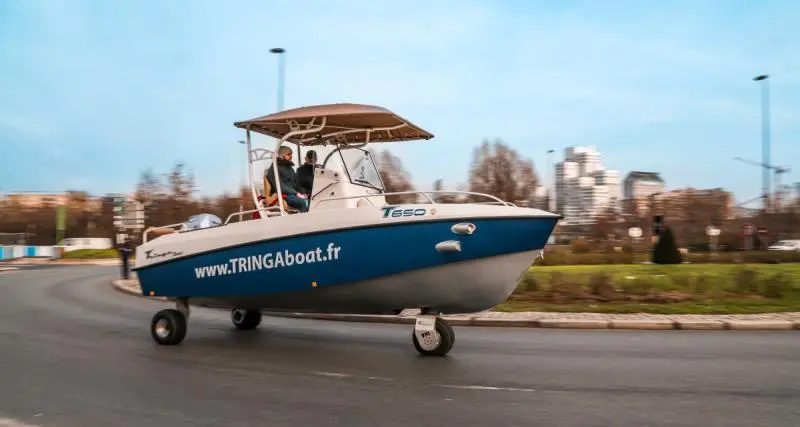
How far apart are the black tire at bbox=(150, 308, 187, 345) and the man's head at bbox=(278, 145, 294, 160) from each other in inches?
104

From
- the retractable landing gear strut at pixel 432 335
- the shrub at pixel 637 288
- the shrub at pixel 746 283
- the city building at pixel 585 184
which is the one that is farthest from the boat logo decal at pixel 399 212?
the city building at pixel 585 184

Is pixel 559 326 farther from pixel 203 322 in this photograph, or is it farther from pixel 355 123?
pixel 203 322

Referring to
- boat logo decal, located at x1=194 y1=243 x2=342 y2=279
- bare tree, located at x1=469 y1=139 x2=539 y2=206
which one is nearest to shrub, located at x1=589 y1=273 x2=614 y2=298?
boat logo decal, located at x1=194 y1=243 x2=342 y2=279

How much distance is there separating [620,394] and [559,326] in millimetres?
5740

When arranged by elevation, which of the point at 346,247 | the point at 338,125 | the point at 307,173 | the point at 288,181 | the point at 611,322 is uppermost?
the point at 338,125

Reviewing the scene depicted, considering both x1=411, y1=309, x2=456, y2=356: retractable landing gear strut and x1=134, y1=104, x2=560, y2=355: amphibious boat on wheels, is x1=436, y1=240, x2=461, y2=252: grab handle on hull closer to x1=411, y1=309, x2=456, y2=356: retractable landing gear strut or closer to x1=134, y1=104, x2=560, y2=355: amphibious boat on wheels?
x1=134, y1=104, x2=560, y2=355: amphibious boat on wheels

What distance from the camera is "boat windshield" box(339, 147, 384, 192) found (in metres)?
8.99

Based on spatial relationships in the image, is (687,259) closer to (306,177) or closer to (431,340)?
(431,340)

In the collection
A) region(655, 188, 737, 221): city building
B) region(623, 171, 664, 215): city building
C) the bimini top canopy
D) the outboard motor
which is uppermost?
region(623, 171, 664, 215): city building

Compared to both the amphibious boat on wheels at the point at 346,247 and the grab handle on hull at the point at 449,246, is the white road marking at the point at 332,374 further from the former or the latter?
the grab handle on hull at the point at 449,246

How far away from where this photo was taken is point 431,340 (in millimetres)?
8008

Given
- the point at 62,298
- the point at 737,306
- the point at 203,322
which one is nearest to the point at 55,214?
the point at 62,298

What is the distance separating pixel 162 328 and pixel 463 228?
15.7ft

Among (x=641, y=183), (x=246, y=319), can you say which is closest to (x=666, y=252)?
(x=246, y=319)
